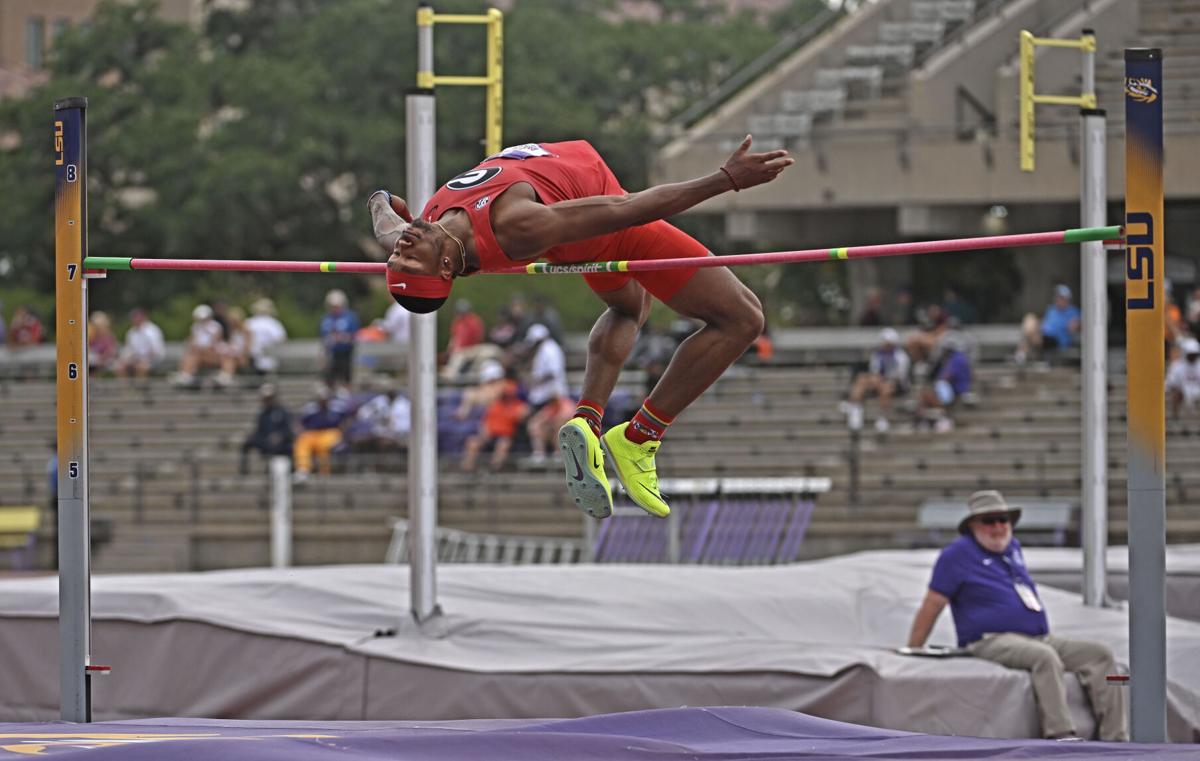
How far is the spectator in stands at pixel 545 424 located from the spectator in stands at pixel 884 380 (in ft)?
8.48

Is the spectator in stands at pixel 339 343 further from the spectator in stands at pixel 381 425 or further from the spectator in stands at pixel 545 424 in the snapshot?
the spectator in stands at pixel 545 424

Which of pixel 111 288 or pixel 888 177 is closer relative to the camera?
pixel 888 177

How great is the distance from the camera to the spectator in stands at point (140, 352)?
18.8m

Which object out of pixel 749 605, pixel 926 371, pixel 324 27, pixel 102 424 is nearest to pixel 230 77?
pixel 324 27

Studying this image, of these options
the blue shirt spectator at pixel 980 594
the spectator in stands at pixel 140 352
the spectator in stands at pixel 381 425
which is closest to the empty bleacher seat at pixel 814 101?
the spectator in stands at pixel 381 425

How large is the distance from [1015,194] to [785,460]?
398 centimetres

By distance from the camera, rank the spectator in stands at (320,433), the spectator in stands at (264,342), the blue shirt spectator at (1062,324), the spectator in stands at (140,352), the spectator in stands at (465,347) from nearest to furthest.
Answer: the spectator in stands at (320,433) < the blue shirt spectator at (1062,324) < the spectator in stands at (465,347) < the spectator in stands at (264,342) < the spectator in stands at (140,352)

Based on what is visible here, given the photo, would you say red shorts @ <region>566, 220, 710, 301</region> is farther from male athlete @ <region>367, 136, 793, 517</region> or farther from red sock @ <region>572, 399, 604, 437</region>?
red sock @ <region>572, 399, 604, 437</region>

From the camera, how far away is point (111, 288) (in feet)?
91.9

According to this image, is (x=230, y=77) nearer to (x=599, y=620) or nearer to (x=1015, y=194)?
(x=1015, y=194)

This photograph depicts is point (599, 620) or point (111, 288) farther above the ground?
point (111, 288)

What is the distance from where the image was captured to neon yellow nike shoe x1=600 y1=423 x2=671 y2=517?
19.0ft

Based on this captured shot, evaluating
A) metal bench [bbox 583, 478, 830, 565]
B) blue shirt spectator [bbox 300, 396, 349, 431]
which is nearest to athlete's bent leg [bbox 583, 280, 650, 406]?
metal bench [bbox 583, 478, 830, 565]

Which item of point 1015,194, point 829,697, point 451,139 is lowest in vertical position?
point 829,697
